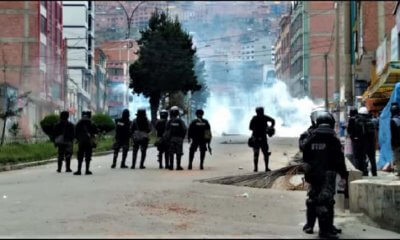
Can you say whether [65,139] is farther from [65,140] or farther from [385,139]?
[385,139]

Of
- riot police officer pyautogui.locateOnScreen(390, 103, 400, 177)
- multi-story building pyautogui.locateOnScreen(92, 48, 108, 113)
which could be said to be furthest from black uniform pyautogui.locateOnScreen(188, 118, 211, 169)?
multi-story building pyautogui.locateOnScreen(92, 48, 108, 113)

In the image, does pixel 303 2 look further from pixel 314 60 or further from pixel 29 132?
pixel 29 132

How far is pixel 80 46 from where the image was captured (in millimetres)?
90938

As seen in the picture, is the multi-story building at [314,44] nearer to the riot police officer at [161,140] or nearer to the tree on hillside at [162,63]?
the tree on hillside at [162,63]

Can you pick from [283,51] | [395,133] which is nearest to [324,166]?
[395,133]

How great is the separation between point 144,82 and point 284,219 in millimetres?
42522

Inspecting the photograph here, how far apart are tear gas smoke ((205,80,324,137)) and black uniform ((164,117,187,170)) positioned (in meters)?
43.5

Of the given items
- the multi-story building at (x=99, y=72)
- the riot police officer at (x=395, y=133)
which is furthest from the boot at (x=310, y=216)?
the multi-story building at (x=99, y=72)

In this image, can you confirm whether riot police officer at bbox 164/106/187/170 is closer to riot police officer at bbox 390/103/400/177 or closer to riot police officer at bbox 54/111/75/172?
riot police officer at bbox 54/111/75/172

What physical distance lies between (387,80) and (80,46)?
74.7 metres

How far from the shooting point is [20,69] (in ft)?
208

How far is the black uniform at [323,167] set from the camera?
8414 mm

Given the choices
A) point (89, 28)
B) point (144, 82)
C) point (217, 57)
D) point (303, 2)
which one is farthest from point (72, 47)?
point (144, 82)

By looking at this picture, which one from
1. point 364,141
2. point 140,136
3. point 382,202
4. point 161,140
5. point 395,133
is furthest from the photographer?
point 140,136
